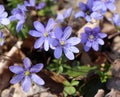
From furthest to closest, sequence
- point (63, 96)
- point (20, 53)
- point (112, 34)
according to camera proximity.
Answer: point (112, 34)
point (20, 53)
point (63, 96)

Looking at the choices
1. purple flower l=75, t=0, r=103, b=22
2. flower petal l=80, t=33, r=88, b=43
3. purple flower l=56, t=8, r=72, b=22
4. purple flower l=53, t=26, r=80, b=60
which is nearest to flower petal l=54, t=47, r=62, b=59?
purple flower l=53, t=26, r=80, b=60

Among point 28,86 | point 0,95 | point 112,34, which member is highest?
point 112,34

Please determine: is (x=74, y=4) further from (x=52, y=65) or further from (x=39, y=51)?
(x=52, y=65)

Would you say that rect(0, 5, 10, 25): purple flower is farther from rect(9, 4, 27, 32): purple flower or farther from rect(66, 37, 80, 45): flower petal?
rect(66, 37, 80, 45): flower petal

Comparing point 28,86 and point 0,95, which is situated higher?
point 28,86

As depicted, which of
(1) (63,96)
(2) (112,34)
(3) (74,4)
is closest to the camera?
(1) (63,96)

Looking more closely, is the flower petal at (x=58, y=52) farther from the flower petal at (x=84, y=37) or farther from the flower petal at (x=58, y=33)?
the flower petal at (x=84, y=37)

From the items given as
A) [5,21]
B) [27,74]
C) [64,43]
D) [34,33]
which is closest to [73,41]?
[64,43]

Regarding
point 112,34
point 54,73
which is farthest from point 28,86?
point 112,34

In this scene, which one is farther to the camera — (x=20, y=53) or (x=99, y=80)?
(x=20, y=53)
